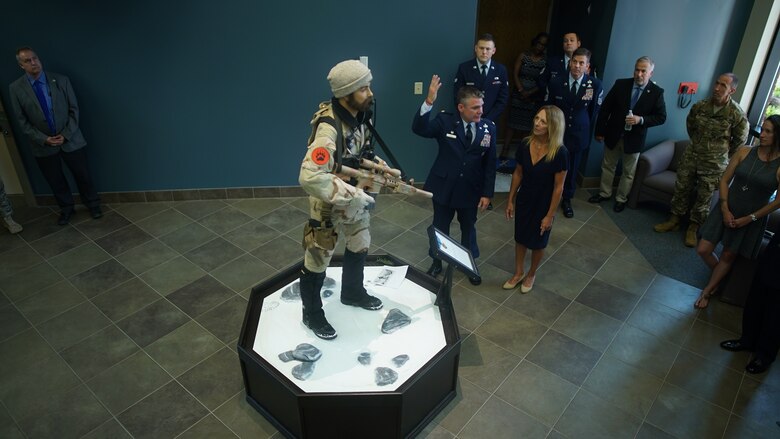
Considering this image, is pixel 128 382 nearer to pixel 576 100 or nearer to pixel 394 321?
pixel 394 321

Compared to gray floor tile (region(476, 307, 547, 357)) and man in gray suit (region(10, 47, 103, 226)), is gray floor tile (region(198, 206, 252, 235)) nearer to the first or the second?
man in gray suit (region(10, 47, 103, 226))

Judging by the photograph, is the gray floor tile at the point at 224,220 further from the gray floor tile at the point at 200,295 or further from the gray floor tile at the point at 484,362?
the gray floor tile at the point at 484,362

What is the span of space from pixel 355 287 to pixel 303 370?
688mm

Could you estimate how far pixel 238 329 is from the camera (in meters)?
3.68

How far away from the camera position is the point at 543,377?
10.8 ft

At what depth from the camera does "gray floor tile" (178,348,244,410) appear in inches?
123

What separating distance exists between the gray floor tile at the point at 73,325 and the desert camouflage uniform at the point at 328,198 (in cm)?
181

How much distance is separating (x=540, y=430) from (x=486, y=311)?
1.07 m

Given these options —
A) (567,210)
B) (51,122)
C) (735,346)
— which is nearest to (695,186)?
(567,210)

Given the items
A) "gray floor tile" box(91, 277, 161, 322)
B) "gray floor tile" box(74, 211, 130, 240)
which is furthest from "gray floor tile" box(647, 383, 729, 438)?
"gray floor tile" box(74, 211, 130, 240)

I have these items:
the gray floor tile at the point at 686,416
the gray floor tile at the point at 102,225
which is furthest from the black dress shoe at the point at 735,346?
the gray floor tile at the point at 102,225

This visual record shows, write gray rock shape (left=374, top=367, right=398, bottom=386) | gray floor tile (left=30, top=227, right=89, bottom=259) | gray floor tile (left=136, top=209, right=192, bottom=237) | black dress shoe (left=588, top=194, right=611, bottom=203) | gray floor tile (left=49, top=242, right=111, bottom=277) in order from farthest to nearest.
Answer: black dress shoe (left=588, top=194, right=611, bottom=203) < gray floor tile (left=136, top=209, right=192, bottom=237) < gray floor tile (left=30, top=227, right=89, bottom=259) < gray floor tile (left=49, top=242, right=111, bottom=277) < gray rock shape (left=374, top=367, right=398, bottom=386)

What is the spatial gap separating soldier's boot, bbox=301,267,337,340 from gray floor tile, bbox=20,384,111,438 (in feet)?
4.17

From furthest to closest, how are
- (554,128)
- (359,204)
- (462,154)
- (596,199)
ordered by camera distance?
(596,199), (462,154), (554,128), (359,204)
